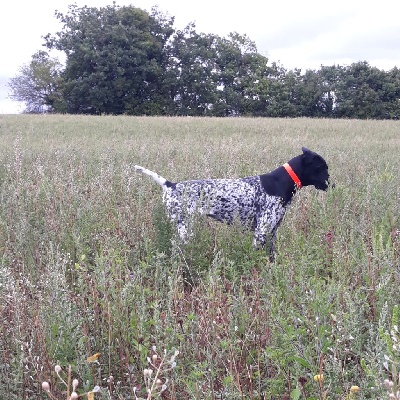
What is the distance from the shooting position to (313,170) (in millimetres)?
5062

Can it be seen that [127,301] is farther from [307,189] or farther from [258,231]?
[307,189]

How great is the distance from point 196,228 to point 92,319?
1523 millimetres

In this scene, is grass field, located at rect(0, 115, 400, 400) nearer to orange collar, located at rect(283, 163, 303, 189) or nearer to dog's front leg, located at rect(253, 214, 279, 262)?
dog's front leg, located at rect(253, 214, 279, 262)

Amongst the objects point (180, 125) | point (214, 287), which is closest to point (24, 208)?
point (214, 287)

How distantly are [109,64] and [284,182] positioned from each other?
141ft

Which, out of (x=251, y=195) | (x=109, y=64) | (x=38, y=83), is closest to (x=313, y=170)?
(x=251, y=195)

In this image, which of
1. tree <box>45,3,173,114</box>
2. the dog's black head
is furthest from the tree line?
the dog's black head

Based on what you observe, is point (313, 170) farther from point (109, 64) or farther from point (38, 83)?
point (38, 83)

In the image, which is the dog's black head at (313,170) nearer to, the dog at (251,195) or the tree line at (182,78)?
the dog at (251,195)

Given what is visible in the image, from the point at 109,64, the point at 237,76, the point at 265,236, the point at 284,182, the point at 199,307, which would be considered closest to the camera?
the point at 199,307

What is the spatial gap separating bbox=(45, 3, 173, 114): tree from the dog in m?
41.6

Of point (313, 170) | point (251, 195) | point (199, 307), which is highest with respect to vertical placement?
point (313, 170)

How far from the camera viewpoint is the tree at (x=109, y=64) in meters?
45.0

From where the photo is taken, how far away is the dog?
452 cm
